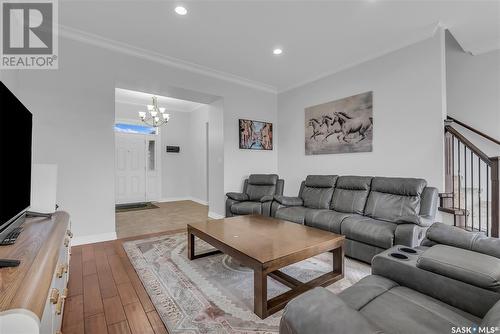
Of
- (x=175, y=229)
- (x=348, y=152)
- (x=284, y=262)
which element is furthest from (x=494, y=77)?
(x=175, y=229)

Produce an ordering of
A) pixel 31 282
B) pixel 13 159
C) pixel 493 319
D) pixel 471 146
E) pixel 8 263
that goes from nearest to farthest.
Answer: pixel 493 319 → pixel 31 282 → pixel 8 263 → pixel 13 159 → pixel 471 146

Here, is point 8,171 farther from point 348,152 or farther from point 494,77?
point 494,77

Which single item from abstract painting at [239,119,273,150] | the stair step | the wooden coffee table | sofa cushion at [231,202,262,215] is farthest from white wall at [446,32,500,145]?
sofa cushion at [231,202,262,215]

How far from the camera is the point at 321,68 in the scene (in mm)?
4285

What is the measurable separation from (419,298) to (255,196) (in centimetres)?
346

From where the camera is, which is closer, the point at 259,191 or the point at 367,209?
the point at 367,209

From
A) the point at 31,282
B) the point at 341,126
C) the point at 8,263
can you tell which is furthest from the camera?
the point at 341,126

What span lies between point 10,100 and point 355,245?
3.25 metres

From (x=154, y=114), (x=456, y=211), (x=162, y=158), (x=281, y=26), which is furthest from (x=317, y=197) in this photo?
(x=162, y=158)

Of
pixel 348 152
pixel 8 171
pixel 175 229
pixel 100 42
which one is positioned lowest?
pixel 175 229

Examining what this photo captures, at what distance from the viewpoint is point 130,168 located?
6.60 meters

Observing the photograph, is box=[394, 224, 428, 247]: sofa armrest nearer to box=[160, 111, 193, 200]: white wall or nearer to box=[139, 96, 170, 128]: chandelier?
box=[139, 96, 170, 128]: chandelier

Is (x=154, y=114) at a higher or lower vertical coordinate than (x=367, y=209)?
higher

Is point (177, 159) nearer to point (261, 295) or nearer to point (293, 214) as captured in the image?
point (293, 214)
